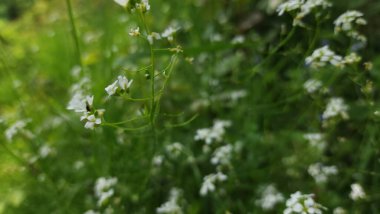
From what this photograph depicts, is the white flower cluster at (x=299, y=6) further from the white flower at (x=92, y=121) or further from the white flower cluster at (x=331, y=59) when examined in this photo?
the white flower at (x=92, y=121)

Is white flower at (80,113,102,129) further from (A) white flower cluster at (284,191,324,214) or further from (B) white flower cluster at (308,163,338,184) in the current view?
(B) white flower cluster at (308,163,338,184)

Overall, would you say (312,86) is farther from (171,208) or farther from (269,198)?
(171,208)

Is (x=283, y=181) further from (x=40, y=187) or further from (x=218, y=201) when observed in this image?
(x=40, y=187)

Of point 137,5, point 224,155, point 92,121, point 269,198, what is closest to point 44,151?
point 224,155

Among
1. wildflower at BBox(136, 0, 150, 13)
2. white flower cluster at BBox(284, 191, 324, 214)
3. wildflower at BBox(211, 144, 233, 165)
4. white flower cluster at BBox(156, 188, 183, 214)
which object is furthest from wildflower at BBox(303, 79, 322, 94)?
wildflower at BBox(136, 0, 150, 13)

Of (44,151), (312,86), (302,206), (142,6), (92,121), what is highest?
(44,151)

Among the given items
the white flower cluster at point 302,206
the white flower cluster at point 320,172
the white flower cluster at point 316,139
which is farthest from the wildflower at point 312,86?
the white flower cluster at point 302,206
